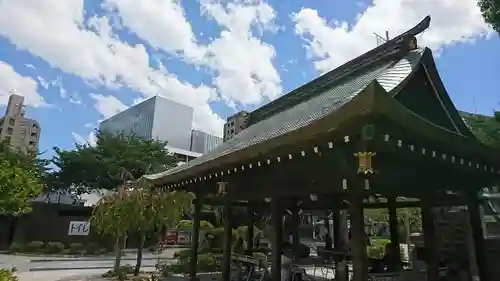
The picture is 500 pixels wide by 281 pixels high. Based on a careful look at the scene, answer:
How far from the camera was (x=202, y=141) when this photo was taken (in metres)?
56.5

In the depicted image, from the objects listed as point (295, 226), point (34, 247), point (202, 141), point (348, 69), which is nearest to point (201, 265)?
point (295, 226)

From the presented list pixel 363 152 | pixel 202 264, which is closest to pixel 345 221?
pixel 202 264

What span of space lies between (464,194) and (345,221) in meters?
5.41

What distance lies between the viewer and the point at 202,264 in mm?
10133

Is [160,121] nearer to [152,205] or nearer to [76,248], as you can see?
[76,248]

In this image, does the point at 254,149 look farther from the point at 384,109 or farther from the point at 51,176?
the point at 51,176

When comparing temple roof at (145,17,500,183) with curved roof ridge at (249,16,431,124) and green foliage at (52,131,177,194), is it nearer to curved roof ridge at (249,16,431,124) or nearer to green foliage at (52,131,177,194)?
curved roof ridge at (249,16,431,124)

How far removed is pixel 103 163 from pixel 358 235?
68.2 feet

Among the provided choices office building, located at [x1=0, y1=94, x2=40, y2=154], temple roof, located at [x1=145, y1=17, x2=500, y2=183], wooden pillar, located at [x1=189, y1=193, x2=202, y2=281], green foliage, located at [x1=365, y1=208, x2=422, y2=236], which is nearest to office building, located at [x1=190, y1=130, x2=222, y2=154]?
office building, located at [x1=0, y1=94, x2=40, y2=154]

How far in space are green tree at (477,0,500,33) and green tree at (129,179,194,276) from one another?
7.93 meters

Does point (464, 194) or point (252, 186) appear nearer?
point (464, 194)

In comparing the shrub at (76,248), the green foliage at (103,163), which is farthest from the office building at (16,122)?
the shrub at (76,248)

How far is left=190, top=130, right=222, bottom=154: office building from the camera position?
54.6 metres

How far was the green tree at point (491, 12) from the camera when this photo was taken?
6.90m
